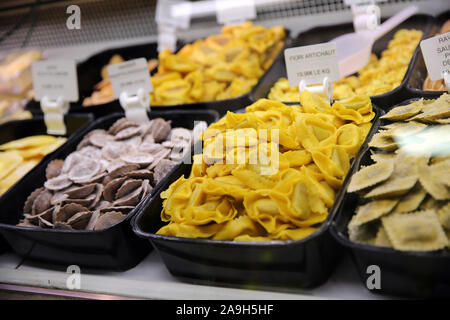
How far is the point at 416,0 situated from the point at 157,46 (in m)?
1.30

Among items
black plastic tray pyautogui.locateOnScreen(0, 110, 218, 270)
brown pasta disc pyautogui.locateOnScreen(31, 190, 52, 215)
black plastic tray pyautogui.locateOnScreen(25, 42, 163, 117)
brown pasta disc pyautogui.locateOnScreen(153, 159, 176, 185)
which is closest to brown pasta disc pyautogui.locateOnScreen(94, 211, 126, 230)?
black plastic tray pyautogui.locateOnScreen(0, 110, 218, 270)

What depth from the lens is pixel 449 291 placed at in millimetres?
785

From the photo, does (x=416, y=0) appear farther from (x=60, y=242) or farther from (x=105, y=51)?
(x=60, y=242)

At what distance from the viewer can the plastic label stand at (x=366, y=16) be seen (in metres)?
1.69

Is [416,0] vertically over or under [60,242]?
over

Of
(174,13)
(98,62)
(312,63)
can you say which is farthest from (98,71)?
(312,63)

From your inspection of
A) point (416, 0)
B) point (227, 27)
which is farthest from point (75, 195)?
point (416, 0)

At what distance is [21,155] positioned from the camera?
1.70 m

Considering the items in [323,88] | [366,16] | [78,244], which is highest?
[366,16]

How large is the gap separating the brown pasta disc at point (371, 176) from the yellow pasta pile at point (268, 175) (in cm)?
6

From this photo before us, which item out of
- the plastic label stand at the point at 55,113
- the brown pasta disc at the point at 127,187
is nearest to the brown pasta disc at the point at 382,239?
the brown pasta disc at the point at 127,187

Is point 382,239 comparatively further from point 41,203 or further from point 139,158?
point 41,203

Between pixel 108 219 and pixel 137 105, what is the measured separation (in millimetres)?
679

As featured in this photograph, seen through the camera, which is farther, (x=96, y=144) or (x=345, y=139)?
(x=96, y=144)
